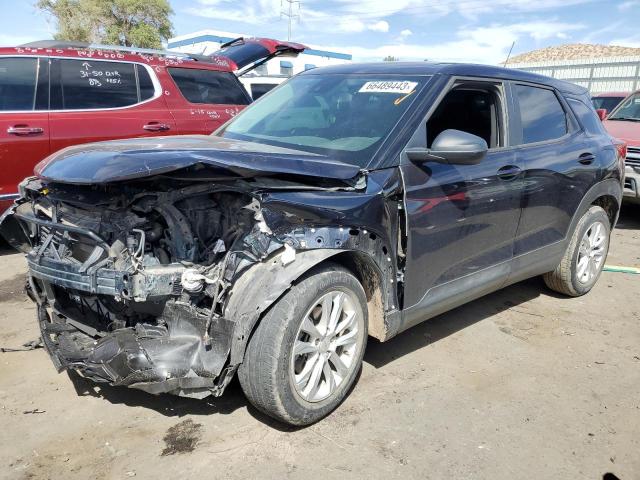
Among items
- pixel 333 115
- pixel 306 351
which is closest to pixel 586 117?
pixel 333 115

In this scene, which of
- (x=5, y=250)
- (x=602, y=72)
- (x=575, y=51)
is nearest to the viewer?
(x=5, y=250)

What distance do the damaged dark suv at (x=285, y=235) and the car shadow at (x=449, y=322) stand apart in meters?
0.51

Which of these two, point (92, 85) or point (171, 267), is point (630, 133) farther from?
point (171, 267)

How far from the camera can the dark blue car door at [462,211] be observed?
10.1ft

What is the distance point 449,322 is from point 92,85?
453cm

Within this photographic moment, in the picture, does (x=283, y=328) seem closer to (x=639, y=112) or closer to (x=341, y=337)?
(x=341, y=337)

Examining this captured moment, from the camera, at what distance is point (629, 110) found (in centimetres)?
917

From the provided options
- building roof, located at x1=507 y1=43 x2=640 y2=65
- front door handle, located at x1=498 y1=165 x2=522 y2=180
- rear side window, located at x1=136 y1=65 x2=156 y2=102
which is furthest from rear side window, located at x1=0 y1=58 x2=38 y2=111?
building roof, located at x1=507 y1=43 x2=640 y2=65

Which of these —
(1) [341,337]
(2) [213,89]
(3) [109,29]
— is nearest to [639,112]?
(2) [213,89]

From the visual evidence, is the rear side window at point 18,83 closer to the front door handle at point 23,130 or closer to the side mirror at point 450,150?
the front door handle at point 23,130

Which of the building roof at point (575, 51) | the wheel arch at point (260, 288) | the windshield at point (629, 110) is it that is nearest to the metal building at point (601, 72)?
the windshield at point (629, 110)

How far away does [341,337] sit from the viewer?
2920 millimetres

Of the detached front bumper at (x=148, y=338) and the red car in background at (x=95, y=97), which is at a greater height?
the red car in background at (x=95, y=97)

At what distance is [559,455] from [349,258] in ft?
4.76
